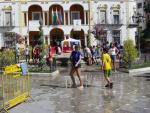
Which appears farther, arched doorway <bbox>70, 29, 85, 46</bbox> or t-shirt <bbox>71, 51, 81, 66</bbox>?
arched doorway <bbox>70, 29, 85, 46</bbox>

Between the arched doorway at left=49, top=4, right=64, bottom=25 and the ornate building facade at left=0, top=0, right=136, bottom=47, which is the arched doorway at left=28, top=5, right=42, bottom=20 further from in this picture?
the arched doorway at left=49, top=4, right=64, bottom=25

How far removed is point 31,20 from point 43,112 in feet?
158

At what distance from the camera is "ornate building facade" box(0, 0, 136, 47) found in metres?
59.8

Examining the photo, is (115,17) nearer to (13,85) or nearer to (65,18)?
(65,18)

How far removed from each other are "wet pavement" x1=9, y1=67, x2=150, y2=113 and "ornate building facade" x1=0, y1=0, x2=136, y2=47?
38406 mm

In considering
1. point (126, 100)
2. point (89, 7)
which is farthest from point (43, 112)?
point (89, 7)

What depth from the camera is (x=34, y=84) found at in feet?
69.4

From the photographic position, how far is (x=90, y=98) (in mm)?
16156

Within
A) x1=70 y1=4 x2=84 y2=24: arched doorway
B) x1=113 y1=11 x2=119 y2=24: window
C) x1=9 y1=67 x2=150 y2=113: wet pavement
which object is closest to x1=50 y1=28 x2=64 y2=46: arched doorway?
x1=70 y1=4 x2=84 y2=24: arched doorway

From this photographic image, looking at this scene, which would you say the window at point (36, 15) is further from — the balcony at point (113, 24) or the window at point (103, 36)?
the window at point (103, 36)

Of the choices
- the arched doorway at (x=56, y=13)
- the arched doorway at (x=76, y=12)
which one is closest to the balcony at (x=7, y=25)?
the arched doorway at (x=56, y=13)

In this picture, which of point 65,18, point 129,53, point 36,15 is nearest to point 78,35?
point 65,18

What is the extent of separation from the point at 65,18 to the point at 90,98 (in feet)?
150

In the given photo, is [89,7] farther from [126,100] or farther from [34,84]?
[126,100]
